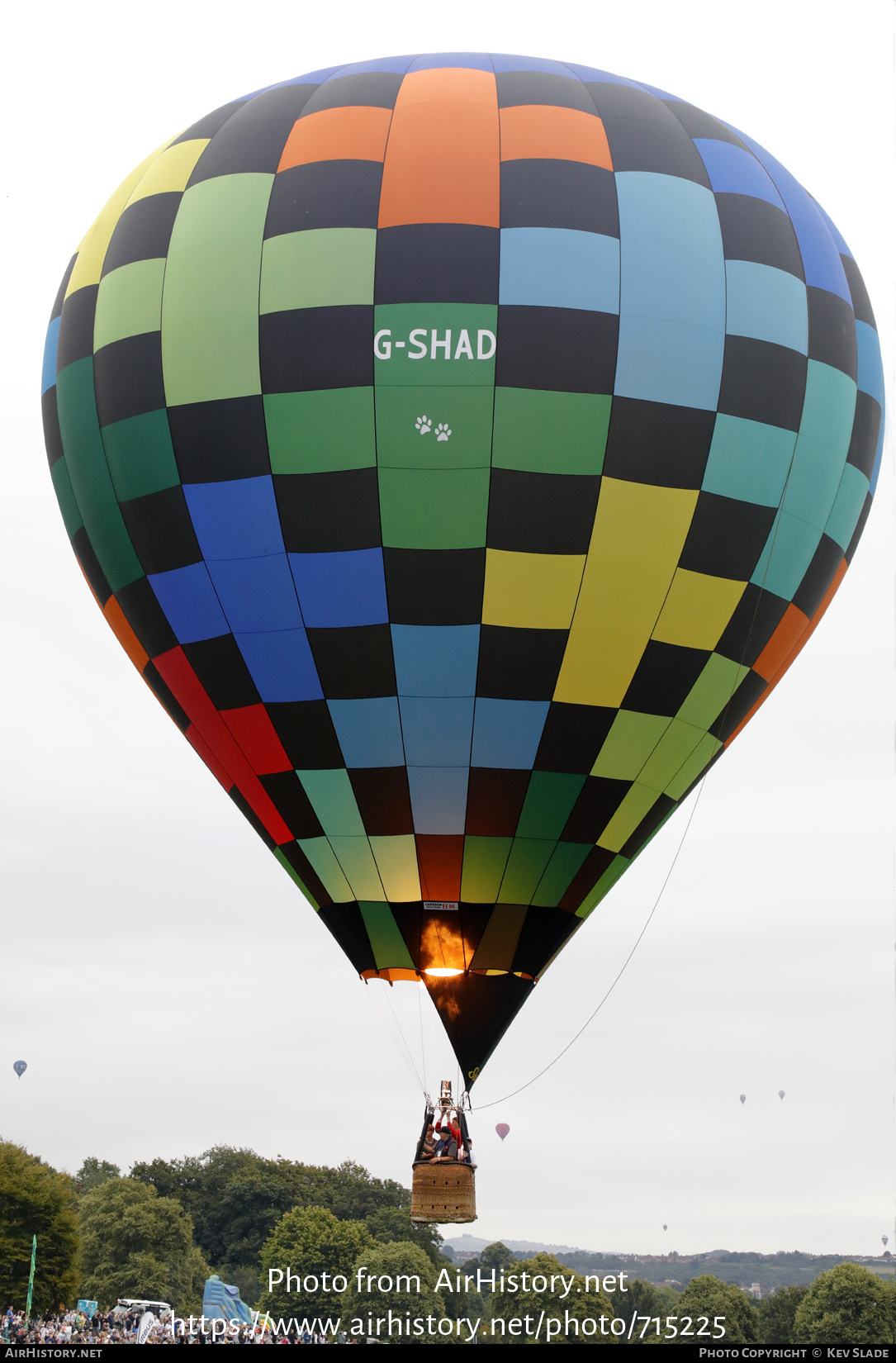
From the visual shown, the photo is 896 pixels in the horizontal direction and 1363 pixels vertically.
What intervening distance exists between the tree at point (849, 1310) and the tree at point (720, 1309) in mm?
2539

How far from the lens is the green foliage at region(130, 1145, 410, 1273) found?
1725 inches

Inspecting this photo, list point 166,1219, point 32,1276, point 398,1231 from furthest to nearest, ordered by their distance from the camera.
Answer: point 398,1231
point 166,1219
point 32,1276

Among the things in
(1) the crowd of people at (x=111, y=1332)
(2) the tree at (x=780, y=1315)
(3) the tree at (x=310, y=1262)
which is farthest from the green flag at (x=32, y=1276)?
(2) the tree at (x=780, y=1315)

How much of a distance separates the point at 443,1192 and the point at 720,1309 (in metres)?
30.3

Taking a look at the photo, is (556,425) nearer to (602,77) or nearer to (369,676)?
(369,676)

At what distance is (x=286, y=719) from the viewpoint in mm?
9953

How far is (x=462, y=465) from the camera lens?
910cm

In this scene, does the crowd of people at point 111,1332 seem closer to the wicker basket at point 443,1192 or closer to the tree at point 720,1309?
the wicker basket at point 443,1192

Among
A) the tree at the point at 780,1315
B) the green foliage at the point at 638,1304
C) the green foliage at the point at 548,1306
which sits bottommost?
the green foliage at the point at 638,1304

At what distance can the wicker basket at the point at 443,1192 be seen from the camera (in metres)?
9.28

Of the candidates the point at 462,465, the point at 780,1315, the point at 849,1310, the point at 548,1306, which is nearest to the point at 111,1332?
the point at 462,465

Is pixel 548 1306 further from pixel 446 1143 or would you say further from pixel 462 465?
pixel 462 465

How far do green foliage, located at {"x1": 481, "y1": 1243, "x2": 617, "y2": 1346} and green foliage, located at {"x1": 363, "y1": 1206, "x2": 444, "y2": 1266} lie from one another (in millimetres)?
7908
